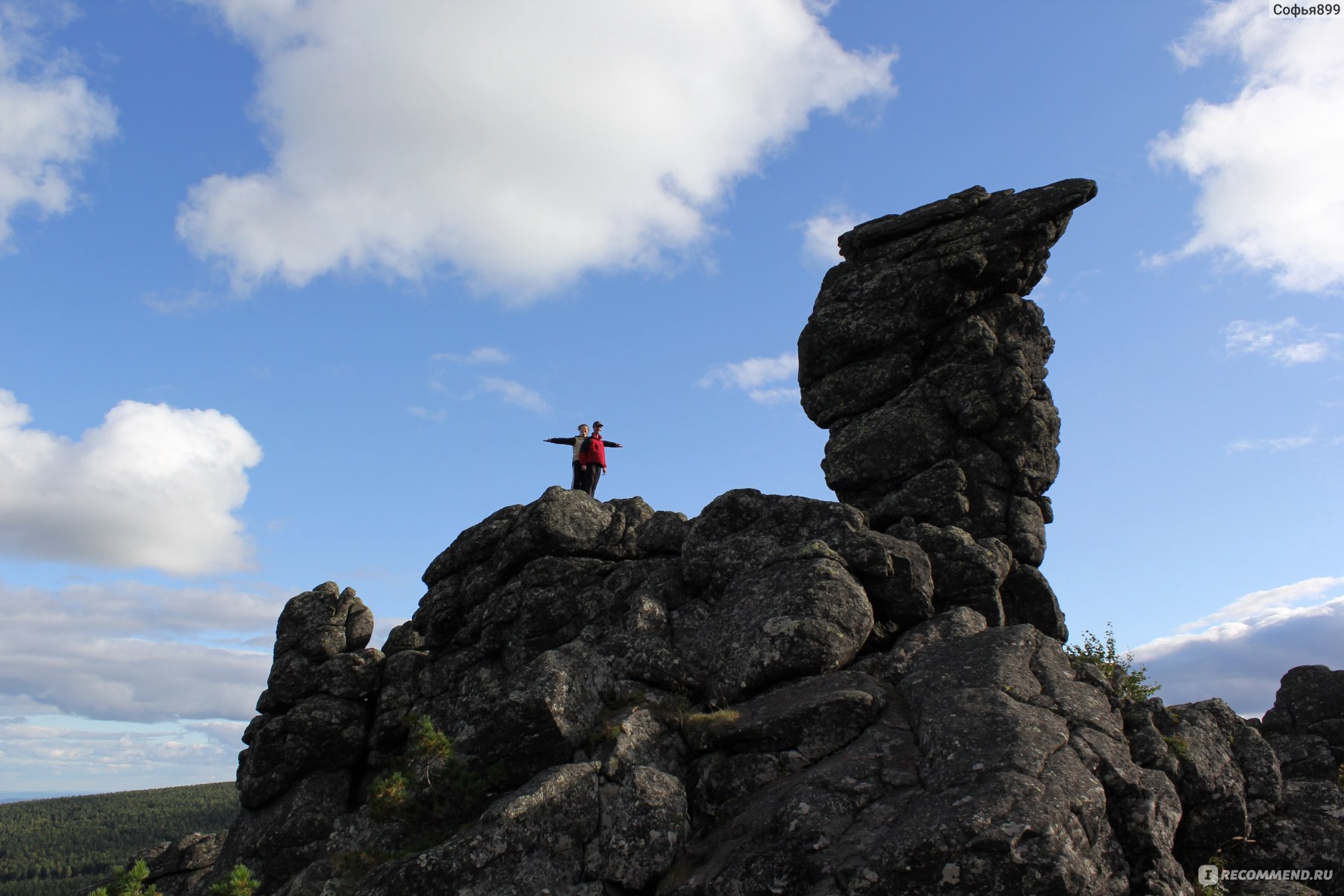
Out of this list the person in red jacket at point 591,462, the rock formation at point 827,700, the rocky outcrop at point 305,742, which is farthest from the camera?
the person in red jacket at point 591,462

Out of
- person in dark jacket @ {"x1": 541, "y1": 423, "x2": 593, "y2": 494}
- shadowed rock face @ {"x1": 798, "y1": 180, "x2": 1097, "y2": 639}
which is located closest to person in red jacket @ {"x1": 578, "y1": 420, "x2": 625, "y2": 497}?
person in dark jacket @ {"x1": 541, "y1": 423, "x2": 593, "y2": 494}

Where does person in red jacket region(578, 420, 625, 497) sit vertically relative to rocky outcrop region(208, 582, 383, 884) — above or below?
above

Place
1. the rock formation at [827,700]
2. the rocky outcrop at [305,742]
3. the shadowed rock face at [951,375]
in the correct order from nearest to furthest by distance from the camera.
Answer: the rock formation at [827,700]
the rocky outcrop at [305,742]
the shadowed rock face at [951,375]

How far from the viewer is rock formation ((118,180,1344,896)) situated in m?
18.4

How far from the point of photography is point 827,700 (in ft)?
71.9

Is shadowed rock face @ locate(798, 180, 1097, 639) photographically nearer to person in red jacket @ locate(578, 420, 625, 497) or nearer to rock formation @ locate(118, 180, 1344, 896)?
rock formation @ locate(118, 180, 1344, 896)

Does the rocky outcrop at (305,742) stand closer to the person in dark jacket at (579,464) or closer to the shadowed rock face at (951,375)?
the person in dark jacket at (579,464)

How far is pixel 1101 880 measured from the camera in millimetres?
16766

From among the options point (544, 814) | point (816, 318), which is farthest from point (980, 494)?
point (544, 814)

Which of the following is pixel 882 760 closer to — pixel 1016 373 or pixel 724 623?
pixel 724 623

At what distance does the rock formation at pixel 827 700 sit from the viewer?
18.4 meters

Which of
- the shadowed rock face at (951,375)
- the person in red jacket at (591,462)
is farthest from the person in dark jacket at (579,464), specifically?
the shadowed rock face at (951,375)

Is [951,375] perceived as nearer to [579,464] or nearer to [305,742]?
[579,464]

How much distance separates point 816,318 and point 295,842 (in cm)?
2982
